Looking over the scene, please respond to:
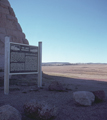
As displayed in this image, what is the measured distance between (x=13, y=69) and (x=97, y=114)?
16.3ft

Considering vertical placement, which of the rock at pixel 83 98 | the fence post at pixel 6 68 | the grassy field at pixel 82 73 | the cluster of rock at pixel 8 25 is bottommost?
the grassy field at pixel 82 73

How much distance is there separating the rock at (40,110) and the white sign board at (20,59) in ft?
11.6

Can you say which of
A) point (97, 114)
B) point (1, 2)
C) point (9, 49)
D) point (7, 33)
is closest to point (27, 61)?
point (9, 49)

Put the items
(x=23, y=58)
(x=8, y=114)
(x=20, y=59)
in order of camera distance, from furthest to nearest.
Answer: (x=23, y=58) → (x=20, y=59) → (x=8, y=114)

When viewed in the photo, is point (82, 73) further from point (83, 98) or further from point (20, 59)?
point (83, 98)

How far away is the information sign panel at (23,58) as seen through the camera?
7742 millimetres

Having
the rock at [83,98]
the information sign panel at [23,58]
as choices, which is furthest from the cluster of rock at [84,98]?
the information sign panel at [23,58]

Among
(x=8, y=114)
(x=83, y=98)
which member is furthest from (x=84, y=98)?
(x=8, y=114)

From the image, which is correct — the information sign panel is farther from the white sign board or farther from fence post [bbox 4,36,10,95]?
fence post [bbox 4,36,10,95]

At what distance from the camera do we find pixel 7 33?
1113 cm

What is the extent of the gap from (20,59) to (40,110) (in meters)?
4.67

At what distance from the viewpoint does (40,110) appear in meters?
3.94

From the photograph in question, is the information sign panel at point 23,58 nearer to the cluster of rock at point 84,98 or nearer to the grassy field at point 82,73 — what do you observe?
the cluster of rock at point 84,98

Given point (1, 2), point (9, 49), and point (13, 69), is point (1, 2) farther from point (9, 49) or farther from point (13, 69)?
point (13, 69)
